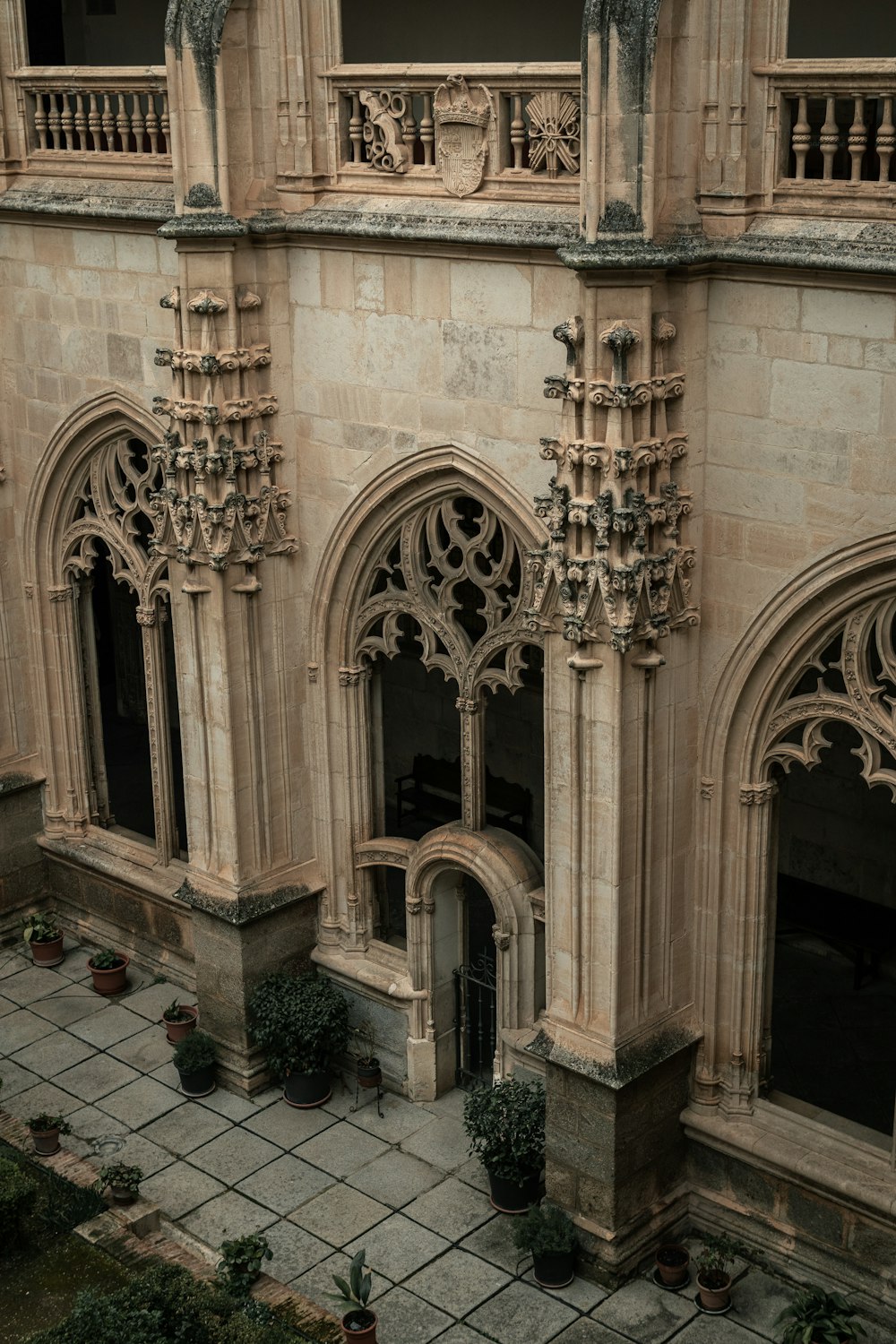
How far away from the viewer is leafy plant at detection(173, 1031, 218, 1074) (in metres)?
17.7

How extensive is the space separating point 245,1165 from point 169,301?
833 centimetres

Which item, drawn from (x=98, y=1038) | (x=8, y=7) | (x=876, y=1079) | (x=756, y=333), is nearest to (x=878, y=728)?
(x=756, y=333)

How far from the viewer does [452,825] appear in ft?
55.0

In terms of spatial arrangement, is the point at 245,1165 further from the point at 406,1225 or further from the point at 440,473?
the point at 440,473

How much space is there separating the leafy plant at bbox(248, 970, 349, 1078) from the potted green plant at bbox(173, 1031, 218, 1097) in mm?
505

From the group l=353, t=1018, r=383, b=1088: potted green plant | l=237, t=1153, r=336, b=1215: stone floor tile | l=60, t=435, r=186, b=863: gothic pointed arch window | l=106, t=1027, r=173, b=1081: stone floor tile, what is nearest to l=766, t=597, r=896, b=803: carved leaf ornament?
l=353, t=1018, r=383, b=1088: potted green plant

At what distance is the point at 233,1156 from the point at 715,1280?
5.03 metres

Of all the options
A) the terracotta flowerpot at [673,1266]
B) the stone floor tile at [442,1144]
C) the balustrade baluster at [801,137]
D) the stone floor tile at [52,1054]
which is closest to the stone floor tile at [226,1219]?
the stone floor tile at [442,1144]

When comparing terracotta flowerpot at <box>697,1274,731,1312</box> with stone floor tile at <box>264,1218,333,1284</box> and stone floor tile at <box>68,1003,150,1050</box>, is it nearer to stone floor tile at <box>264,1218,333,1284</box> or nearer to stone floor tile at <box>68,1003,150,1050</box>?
stone floor tile at <box>264,1218,333,1284</box>

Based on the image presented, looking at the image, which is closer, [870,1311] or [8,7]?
[870,1311]

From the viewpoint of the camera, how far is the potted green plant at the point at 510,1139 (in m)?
15.4

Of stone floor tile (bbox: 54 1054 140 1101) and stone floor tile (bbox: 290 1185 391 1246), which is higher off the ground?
stone floor tile (bbox: 54 1054 140 1101)

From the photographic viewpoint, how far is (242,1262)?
14.6 meters

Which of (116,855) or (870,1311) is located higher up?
(116,855)
